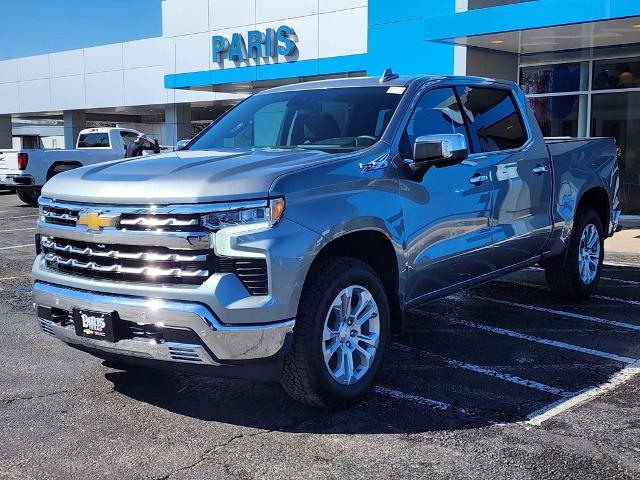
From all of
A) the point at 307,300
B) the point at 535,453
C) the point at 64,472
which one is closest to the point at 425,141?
the point at 307,300

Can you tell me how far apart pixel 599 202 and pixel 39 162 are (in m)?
14.8

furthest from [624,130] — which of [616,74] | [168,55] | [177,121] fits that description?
[177,121]

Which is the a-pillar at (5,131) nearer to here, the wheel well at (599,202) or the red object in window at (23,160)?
the red object in window at (23,160)

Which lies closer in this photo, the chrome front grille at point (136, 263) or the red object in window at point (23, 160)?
the chrome front grille at point (136, 263)

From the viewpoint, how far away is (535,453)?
12.6 ft

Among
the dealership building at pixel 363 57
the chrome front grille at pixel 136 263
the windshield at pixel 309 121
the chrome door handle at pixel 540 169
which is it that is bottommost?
the chrome front grille at pixel 136 263

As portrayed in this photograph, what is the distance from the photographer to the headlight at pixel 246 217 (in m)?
3.94

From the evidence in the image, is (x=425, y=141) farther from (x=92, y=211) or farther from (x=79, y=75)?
(x=79, y=75)

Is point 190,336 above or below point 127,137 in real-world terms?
Answer: below

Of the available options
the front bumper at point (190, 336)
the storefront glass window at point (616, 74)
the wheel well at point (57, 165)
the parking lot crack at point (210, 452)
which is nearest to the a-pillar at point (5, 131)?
the wheel well at point (57, 165)

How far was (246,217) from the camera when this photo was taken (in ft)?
13.0

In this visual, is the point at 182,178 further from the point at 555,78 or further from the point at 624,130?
the point at 555,78

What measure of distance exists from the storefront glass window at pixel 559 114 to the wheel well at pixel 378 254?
11505 millimetres

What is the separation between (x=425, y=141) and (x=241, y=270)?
5.21 feet
